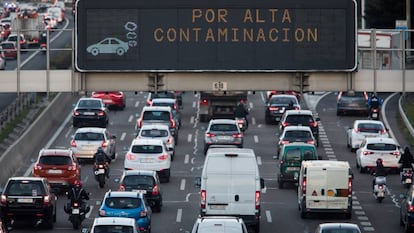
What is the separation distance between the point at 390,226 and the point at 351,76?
21.8 feet

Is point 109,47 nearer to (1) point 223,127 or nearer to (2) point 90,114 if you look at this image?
(1) point 223,127

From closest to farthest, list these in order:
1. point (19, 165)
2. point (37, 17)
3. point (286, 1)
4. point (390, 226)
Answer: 1. point (286, 1)
2. point (390, 226)
3. point (19, 165)
4. point (37, 17)

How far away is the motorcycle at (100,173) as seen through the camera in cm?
5709

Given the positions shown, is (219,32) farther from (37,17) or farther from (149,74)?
(37,17)

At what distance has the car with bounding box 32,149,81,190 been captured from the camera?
54312 mm

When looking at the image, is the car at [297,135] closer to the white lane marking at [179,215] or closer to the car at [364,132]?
the car at [364,132]

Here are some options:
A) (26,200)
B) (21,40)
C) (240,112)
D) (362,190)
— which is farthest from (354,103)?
(21,40)

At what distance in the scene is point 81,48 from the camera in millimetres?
43125

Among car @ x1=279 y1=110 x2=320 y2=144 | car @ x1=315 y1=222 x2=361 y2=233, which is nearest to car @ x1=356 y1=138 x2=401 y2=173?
car @ x1=279 y1=110 x2=320 y2=144

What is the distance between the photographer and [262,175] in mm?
61062

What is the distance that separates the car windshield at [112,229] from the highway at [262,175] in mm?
8504

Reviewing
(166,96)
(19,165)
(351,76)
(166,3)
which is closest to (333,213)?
(351,76)

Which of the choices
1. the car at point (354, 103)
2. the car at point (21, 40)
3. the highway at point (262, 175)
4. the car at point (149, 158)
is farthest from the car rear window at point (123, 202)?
the car at point (21, 40)

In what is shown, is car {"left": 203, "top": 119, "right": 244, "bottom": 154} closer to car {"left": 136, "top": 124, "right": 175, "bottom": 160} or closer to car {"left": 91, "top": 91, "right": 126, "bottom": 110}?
car {"left": 136, "top": 124, "right": 175, "bottom": 160}
